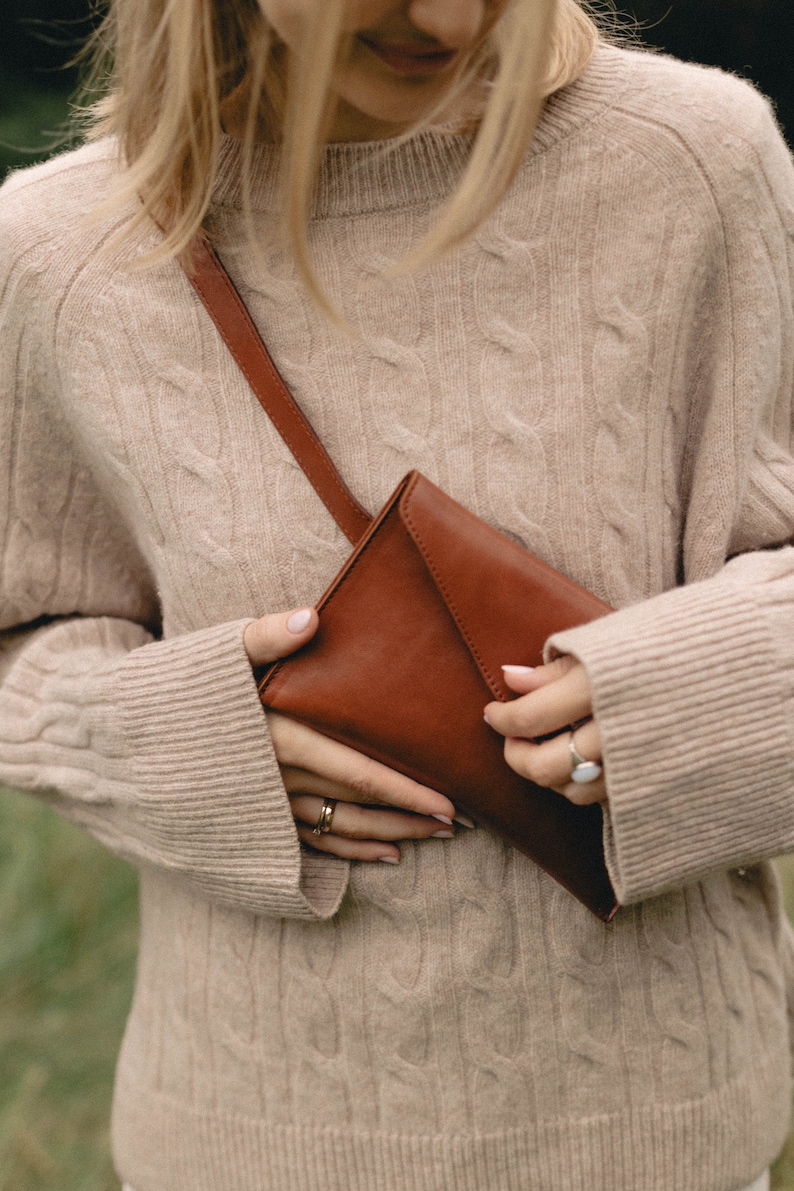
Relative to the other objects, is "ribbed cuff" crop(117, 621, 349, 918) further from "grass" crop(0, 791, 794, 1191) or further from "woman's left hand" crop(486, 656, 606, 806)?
"grass" crop(0, 791, 794, 1191)

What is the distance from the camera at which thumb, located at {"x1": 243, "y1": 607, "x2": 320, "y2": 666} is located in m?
1.06

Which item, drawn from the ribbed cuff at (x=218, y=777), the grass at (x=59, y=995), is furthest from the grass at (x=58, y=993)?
the ribbed cuff at (x=218, y=777)

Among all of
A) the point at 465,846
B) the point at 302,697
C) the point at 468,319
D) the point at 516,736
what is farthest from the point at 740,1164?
the point at 468,319

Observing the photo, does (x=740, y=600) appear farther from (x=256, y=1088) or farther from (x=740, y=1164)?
(x=256, y=1088)

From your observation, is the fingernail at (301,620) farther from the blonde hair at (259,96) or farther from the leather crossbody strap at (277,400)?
the blonde hair at (259,96)

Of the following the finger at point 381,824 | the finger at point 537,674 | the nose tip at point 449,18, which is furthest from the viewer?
the finger at point 381,824

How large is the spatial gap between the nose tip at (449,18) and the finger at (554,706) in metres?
0.56

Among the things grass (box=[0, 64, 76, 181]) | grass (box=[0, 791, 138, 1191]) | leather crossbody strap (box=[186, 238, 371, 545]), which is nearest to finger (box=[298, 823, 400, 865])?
leather crossbody strap (box=[186, 238, 371, 545])

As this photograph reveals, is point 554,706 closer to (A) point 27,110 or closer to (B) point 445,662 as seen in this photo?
(B) point 445,662

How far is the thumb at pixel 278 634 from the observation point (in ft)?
3.49

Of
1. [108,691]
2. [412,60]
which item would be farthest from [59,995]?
[412,60]

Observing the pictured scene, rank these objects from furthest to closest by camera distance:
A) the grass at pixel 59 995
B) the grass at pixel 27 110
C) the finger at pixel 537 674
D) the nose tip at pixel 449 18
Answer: the grass at pixel 27 110 < the grass at pixel 59 995 < the finger at pixel 537 674 < the nose tip at pixel 449 18

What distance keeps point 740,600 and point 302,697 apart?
429mm

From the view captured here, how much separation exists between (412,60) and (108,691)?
0.70m
